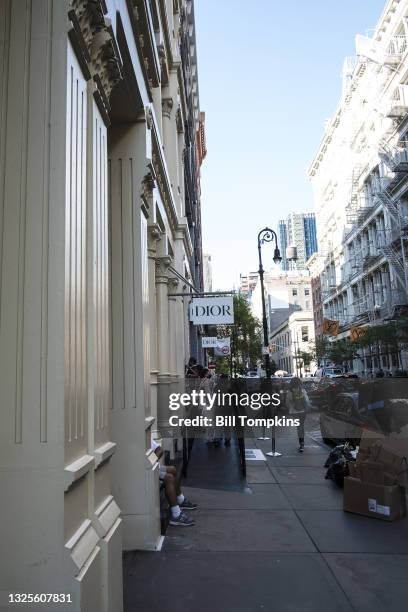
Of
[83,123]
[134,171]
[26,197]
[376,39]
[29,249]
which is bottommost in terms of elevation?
[29,249]

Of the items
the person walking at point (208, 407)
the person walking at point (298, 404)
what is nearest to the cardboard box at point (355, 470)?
the person walking at point (298, 404)

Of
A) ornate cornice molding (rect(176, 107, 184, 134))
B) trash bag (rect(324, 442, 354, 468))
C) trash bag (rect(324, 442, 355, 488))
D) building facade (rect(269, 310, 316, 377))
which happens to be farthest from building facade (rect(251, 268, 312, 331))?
trash bag (rect(324, 442, 355, 488))

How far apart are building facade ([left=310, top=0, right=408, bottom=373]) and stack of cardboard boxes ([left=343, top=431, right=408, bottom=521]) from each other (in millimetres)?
33413

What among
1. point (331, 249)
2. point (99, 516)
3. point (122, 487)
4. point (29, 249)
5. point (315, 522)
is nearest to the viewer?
point (29, 249)

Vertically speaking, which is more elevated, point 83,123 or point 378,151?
point 378,151

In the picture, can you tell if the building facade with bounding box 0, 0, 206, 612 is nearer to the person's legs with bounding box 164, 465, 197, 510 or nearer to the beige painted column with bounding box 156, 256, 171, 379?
the person's legs with bounding box 164, 465, 197, 510

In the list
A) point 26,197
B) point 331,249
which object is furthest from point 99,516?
point 331,249

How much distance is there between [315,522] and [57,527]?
4.90 metres

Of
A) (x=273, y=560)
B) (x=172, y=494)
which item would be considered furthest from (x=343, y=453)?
(x=273, y=560)

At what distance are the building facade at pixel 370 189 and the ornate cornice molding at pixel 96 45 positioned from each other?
124 feet

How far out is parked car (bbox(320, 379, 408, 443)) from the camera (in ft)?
35.5

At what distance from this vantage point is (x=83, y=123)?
3.45 m

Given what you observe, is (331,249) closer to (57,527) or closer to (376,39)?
(376,39)

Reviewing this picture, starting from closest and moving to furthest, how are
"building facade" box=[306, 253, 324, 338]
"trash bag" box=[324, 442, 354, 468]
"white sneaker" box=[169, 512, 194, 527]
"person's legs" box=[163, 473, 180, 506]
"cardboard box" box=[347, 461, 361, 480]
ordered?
"white sneaker" box=[169, 512, 194, 527] → "person's legs" box=[163, 473, 180, 506] → "cardboard box" box=[347, 461, 361, 480] → "trash bag" box=[324, 442, 354, 468] → "building facade" box=[306, 253, 324, 338]
